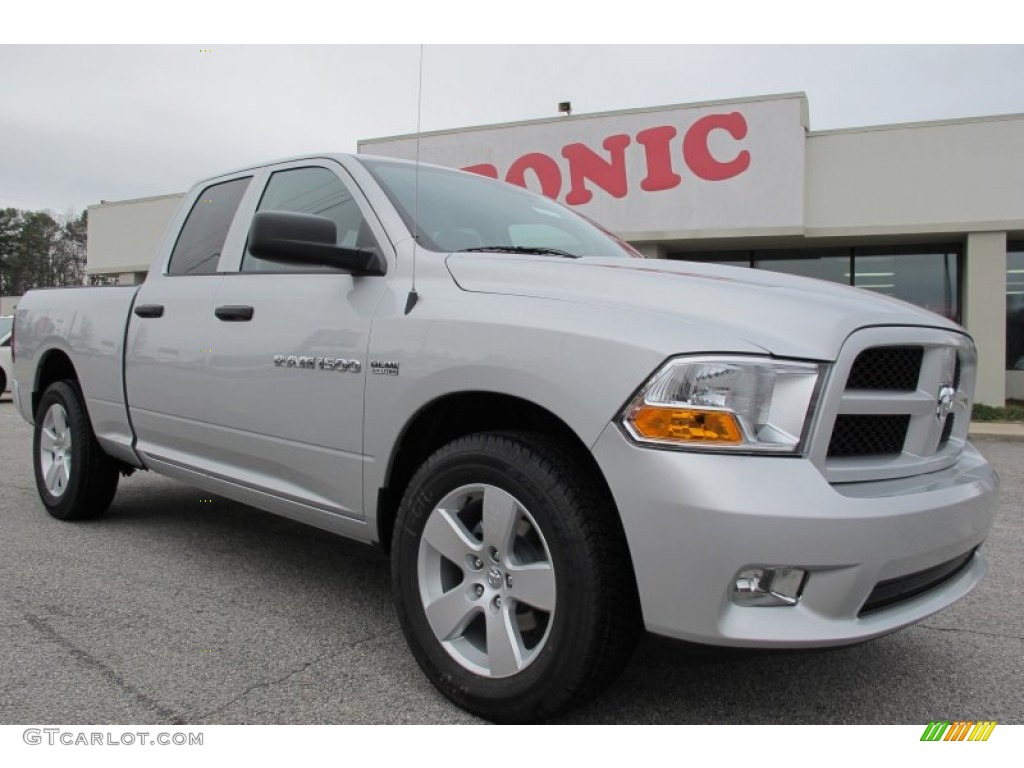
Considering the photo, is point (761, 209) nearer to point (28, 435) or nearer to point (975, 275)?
point (975, 275)

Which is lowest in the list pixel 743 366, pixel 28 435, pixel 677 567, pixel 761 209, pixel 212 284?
pixel 28 435

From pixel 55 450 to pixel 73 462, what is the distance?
15.0 inches

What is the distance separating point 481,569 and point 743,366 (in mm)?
962

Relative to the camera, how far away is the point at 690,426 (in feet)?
6.41

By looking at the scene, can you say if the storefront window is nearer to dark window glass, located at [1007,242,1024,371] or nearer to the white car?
dark window glass, located at [1007,242,1024,371]

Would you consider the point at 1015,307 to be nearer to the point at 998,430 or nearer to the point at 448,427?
the point at 998,430

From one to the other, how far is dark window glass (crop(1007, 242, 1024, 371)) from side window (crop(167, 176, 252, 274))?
14.4m

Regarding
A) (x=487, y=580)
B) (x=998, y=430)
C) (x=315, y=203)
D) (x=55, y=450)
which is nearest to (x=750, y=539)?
(x=487, y=580)

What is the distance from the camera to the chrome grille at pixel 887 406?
6.55 feet

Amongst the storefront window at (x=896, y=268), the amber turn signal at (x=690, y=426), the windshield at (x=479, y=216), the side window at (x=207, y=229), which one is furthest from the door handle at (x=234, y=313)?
the storefront window at (x=896, y=268)

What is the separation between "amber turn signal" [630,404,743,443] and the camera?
6.37 ft

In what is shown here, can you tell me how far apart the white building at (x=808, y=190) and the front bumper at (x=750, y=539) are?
39.7 ft

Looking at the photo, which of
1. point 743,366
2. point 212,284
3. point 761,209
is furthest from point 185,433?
point 761,209

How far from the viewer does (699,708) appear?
2.44m
